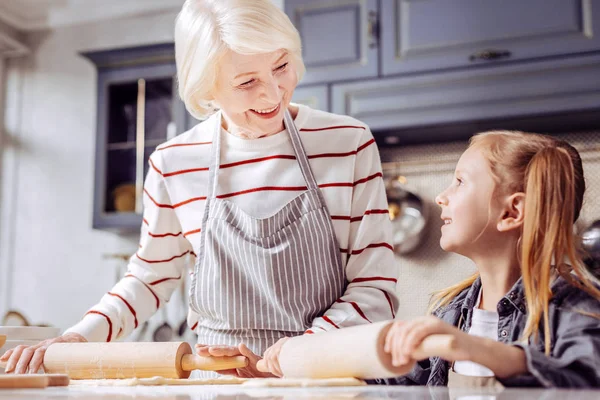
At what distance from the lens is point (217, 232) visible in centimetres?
119

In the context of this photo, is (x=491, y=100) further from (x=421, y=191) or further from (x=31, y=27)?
(x=31, y=27)

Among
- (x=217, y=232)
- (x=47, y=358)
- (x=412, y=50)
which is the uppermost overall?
(x=412, y=50)

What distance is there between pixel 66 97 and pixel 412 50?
191 centimetres

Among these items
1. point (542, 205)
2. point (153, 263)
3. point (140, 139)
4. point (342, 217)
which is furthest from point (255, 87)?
point (140, 139)

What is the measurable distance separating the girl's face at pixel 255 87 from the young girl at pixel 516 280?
1.02ft

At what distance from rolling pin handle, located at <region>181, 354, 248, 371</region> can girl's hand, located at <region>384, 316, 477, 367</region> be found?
0.96 feet

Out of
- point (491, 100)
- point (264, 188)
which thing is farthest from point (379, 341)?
point (491, 100)

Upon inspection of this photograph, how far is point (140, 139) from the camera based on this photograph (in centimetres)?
311

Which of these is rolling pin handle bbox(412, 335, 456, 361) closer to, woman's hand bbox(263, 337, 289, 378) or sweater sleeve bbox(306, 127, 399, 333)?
woman's hand bbox(263, 337, 289, 378)

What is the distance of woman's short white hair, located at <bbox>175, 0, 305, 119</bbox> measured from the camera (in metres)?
1.13

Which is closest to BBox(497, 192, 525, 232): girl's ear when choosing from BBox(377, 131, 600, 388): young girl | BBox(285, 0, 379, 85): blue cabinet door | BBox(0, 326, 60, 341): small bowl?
BBox(377, 131, 600, 388): young girl

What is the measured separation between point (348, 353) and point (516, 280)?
1.31ft

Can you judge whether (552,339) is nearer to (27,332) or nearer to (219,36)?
(219,36)

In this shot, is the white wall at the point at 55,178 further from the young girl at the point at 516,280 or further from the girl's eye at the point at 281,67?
the young girl at the point at 516,280
